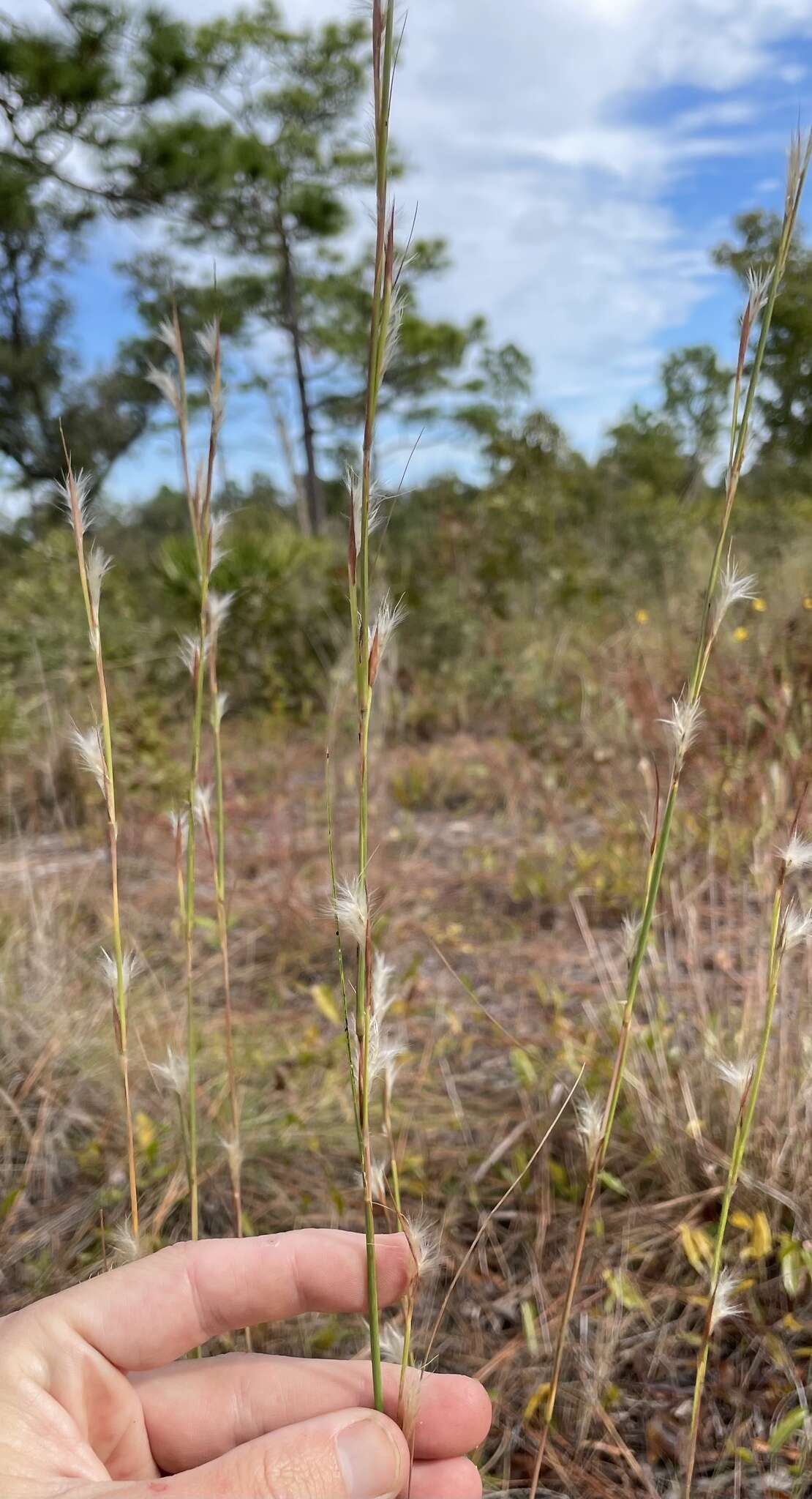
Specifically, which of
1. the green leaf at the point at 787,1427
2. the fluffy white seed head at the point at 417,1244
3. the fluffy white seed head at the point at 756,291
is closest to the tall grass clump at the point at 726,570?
the fluffy white seed head at the point at 756,291

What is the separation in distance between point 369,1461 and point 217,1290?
0.71 ft

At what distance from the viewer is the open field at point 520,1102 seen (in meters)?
1.43

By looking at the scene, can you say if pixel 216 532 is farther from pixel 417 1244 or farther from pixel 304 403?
pixel 304 403

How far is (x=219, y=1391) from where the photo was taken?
92cm

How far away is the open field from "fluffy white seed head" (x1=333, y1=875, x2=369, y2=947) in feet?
0.98

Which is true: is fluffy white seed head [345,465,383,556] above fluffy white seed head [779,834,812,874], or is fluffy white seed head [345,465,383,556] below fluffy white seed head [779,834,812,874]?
above

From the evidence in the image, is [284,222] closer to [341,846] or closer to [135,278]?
[135,278]

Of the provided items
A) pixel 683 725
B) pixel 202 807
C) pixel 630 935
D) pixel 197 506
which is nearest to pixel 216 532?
pixel 197 506

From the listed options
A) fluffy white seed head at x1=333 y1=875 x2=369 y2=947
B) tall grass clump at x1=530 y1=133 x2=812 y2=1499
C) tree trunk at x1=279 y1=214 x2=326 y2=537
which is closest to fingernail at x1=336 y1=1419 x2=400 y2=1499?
tall grass clump at x1=530 y1=133 x2=812 y2=1499

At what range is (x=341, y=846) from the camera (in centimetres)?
365

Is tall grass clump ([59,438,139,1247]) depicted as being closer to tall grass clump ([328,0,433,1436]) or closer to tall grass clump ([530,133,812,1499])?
tall grass clump ([328,0,433,1436])

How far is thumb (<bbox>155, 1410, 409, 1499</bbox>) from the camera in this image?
0.73 m

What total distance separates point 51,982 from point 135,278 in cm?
1426

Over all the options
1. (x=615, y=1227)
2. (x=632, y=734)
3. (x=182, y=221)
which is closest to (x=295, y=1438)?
(x=615, y=1227)
